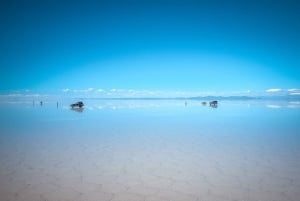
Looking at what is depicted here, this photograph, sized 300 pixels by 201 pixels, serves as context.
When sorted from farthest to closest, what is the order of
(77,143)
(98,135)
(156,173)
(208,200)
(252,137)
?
1. (98,135)
2. (252,137)
3. (77,143)
4. (156,173)
5. (208,200)

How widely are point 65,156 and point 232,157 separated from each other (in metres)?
6.19

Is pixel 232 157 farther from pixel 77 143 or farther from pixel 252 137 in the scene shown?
pixel 77 143

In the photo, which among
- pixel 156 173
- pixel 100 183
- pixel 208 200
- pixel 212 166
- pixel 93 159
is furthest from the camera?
pixel 93 159

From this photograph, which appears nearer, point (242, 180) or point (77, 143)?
point (242, 180)

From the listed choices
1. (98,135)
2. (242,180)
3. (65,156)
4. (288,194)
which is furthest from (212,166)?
(98,135)

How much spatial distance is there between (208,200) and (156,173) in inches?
84.2

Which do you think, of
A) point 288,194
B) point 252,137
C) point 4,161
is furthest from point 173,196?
point 252,137

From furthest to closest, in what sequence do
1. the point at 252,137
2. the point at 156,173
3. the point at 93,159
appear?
the point at 252,137 → the point at 93,159 → the point at 156,173

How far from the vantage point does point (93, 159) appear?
29.5ft

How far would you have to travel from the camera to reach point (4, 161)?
8609mm

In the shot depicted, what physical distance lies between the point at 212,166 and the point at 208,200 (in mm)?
2594

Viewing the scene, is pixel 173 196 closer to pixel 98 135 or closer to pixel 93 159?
pixel 93 159

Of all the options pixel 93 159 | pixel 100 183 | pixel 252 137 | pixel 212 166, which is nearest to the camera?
pixel 100 183

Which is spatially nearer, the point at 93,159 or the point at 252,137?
the point at 93,159
